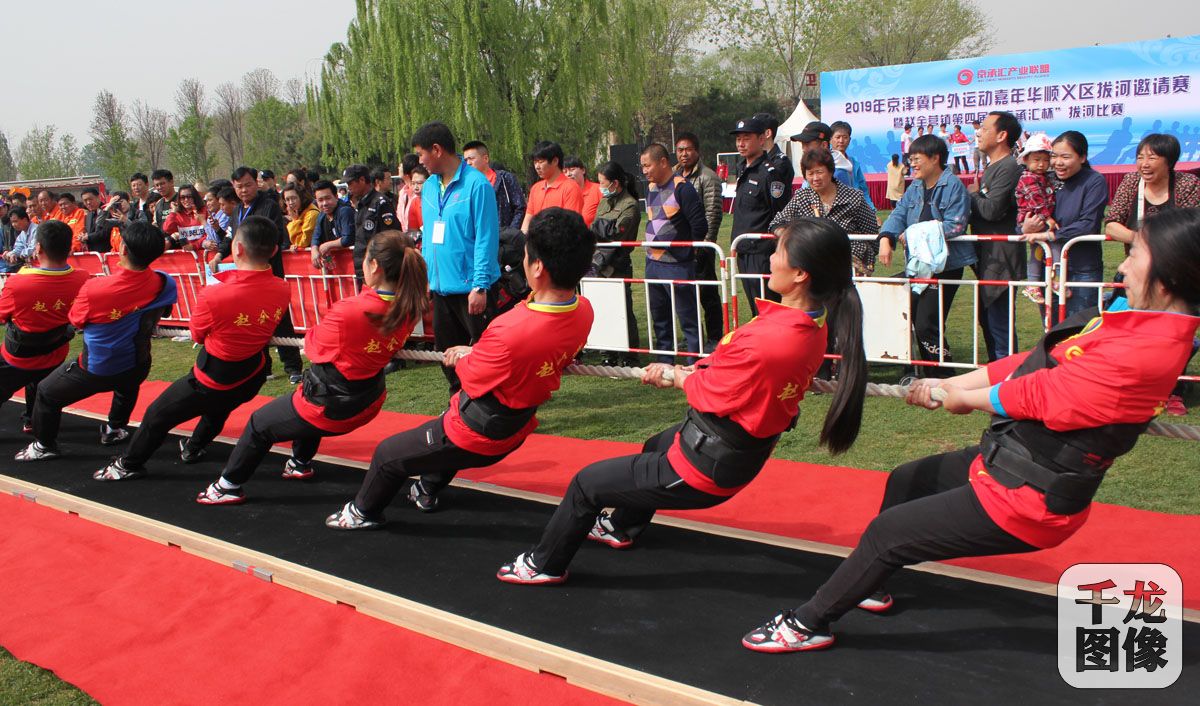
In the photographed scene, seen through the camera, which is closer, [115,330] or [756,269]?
[115,330]

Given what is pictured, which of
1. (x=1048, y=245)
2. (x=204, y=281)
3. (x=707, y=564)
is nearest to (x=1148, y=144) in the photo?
(x=1048, y=245)

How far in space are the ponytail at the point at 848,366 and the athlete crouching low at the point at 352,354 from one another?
6.96ft

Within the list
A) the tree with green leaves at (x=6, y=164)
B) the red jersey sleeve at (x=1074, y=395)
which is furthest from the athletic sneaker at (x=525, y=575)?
the tree with green leaves at (x=6, y=164)

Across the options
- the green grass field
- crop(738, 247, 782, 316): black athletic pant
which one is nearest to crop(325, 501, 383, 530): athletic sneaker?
the green grass field

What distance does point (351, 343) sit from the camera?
4320mm

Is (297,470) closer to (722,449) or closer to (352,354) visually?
(352,354)

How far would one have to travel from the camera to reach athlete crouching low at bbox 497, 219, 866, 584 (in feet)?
9.70

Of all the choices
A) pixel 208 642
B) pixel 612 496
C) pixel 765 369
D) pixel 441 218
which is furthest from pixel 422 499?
pixel 765 369

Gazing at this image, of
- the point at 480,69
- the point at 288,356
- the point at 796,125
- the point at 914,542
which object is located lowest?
the point at 288,356

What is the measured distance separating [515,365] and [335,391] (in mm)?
1307

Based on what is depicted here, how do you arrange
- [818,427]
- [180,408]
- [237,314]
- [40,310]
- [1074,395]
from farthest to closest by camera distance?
[818,427] → [40,310] → [180,408] → [237,314] → [1074,395]

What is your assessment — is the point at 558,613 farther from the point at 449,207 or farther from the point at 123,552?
the point at 449,207

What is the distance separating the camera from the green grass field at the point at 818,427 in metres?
4.38

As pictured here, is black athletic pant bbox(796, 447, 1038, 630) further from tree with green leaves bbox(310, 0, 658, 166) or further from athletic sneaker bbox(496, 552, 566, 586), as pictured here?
tree with green leaves bbox(310, 0, 658, 166)
